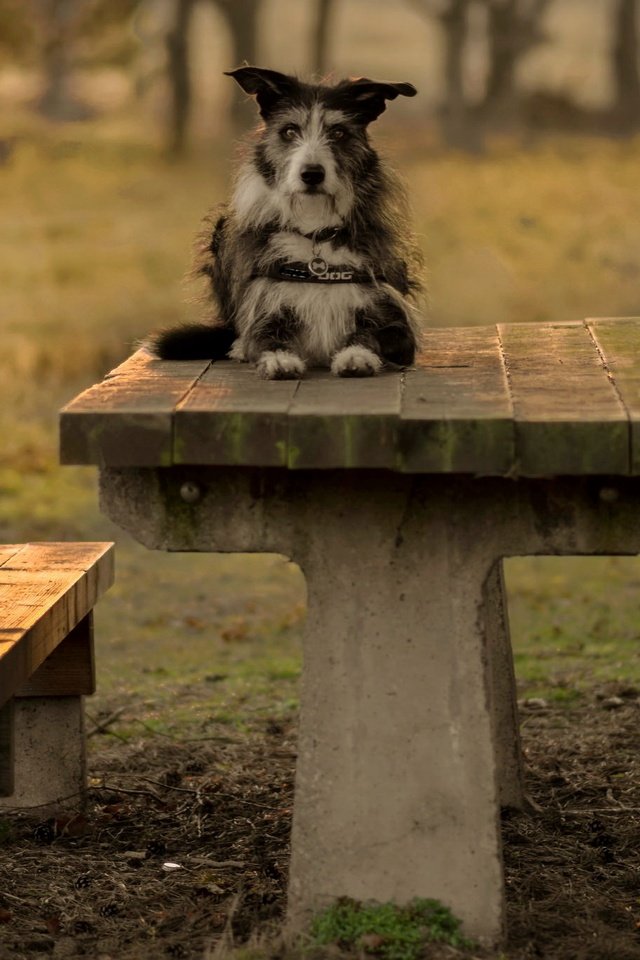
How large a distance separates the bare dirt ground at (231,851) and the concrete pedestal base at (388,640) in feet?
0.45

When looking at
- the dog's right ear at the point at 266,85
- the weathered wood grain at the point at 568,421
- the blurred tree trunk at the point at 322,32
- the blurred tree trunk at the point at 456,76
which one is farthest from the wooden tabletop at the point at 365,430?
the blurred tree trunk at the point at 322,32

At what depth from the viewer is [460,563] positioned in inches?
148

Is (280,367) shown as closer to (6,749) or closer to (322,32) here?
(6,749)

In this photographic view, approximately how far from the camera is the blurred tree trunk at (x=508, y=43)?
24.6 metres

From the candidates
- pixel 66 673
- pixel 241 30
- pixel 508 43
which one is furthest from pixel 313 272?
pixel 508 43

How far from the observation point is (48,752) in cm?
502

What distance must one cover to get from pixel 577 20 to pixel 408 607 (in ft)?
91.8

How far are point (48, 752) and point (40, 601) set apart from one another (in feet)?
2.84

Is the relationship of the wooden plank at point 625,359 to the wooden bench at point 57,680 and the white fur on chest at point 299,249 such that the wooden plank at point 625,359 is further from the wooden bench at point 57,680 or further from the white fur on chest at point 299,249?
the wooden bench at point 57,680

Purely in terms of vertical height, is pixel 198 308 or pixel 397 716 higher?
pixel 198 308

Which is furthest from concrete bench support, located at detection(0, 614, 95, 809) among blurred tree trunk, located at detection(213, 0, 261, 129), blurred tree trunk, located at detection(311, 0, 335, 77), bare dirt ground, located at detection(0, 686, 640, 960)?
blurred tree trunk, located at detection(311, 0, 335, 77)

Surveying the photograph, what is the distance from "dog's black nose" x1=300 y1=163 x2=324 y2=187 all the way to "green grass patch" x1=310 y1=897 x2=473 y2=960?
197 cm

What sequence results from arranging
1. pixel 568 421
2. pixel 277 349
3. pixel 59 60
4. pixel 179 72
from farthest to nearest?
pixel 59 60 < pixel 179 72 < pixel 277 349 < pixel 568 421

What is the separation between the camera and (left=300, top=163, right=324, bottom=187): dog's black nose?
4.31 metres
